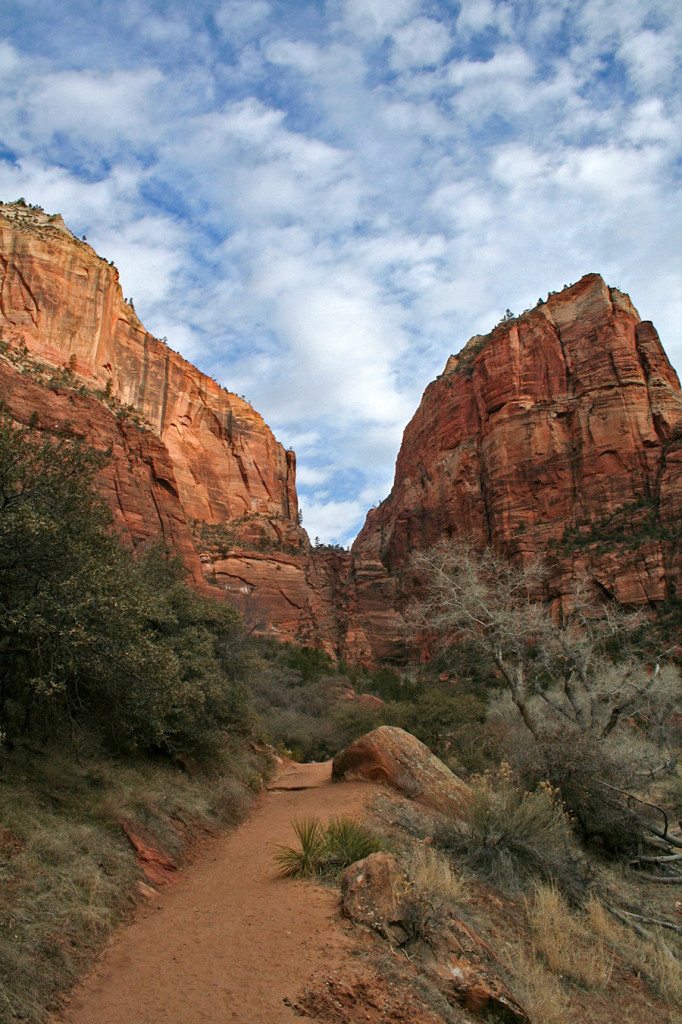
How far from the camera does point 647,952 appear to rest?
693cm

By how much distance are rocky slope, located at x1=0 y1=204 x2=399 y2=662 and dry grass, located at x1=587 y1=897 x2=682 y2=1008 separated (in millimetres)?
27893

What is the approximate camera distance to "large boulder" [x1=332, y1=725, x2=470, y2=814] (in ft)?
34.9

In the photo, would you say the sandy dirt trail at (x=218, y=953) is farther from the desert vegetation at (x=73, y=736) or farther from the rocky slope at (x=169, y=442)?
the rocky slope at (x=169, y=442)

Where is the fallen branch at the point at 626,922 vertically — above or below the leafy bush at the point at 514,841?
below

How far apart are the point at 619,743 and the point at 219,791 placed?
9.88 metres

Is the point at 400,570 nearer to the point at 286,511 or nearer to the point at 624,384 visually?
the point at 286,511

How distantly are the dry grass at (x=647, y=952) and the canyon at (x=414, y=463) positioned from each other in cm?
2937

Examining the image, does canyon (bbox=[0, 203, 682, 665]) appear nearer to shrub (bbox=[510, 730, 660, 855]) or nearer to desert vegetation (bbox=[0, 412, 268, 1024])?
desert vegetation (bbox=[0, 412, 268, 1024])

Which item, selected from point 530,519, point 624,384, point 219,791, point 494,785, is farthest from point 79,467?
point 624,384

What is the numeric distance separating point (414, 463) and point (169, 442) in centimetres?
3332

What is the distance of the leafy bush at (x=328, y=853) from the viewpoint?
6.89 metres

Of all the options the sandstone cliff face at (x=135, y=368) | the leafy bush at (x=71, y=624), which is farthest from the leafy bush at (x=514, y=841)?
the sandstone cliff face at (x=135, y=368)

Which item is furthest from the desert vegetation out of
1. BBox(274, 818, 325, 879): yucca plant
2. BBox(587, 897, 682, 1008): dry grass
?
BBox(587, 897, 682, 1008): dry grass

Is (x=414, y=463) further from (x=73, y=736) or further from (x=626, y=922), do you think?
(x=626, y=922)
